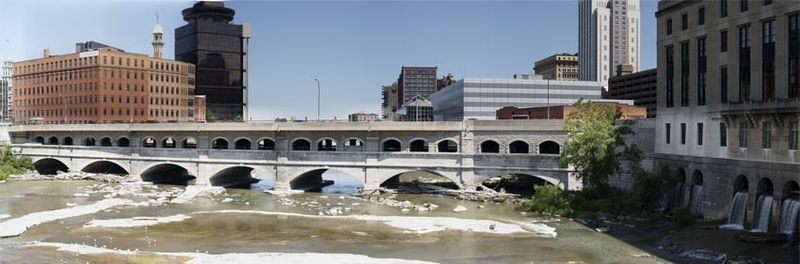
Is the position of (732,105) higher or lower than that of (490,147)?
higher

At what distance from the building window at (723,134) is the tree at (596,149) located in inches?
337

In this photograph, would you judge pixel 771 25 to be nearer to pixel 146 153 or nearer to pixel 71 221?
pixel 71 221

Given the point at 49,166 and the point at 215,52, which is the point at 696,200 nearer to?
the point at 49,166

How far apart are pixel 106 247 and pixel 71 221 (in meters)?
13.8

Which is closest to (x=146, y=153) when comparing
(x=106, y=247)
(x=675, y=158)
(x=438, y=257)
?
(x=106, y=247)

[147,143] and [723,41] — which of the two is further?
[147,143]

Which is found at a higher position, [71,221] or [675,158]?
[675,158]

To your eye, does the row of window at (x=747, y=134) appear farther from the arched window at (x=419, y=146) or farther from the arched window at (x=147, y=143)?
the arched window at (x=147, y=143)

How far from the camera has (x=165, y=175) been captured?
94812 millimetres

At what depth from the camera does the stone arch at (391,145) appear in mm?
75250

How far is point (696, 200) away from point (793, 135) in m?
11.6

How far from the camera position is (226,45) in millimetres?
186000

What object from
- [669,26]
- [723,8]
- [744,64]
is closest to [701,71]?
[744,64]

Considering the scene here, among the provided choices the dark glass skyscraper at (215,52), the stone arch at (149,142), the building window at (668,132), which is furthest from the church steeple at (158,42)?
the building window at (668,132)
